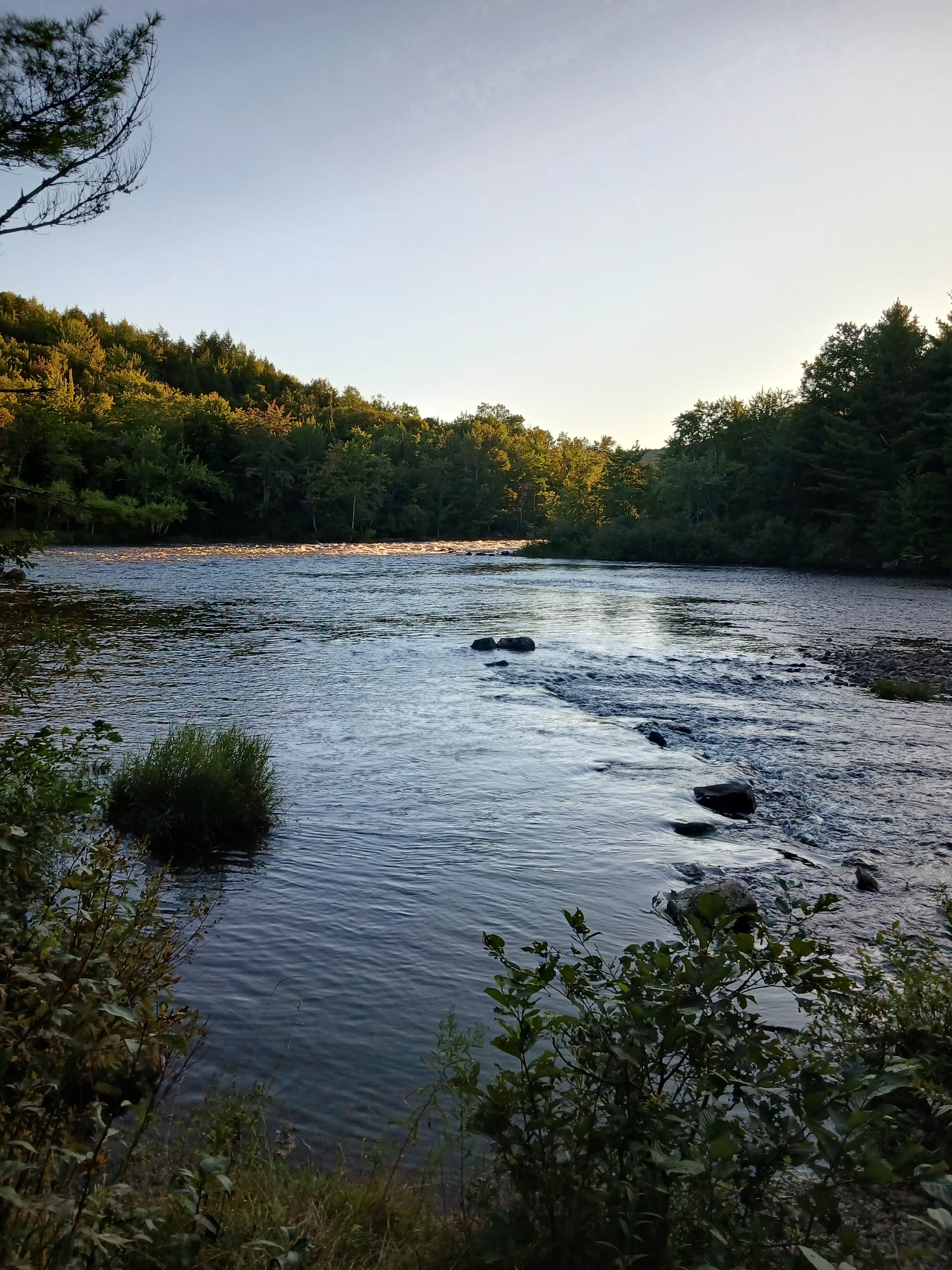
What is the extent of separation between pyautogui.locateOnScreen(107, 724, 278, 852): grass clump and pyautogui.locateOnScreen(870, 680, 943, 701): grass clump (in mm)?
12989

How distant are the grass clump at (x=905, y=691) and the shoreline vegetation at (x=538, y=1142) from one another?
13558 mm

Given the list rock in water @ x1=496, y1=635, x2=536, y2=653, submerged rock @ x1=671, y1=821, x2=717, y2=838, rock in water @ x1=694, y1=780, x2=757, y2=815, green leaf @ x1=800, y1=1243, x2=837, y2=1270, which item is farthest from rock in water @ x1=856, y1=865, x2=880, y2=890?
rock in water @ x1=496, y1=635, x2=536, y2=653

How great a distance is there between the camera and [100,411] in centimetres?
8256

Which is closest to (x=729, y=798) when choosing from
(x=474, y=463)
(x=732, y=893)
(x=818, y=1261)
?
(x=732, y=893)

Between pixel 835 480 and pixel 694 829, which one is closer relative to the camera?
pixel 694 829

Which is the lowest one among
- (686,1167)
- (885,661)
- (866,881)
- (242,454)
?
(866,881)

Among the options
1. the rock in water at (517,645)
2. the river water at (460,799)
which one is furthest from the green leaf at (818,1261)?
the rock in water at (517,645)

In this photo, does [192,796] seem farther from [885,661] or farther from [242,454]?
[242,454]

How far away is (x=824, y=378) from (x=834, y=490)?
11803 mm

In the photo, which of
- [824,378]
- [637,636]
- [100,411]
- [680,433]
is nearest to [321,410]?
[100,411]

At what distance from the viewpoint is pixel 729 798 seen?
32.6ft

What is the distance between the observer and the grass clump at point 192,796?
7.86 meters

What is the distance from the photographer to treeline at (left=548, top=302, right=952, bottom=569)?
182 feet

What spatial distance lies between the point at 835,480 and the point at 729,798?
58.6 m
